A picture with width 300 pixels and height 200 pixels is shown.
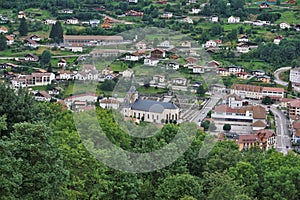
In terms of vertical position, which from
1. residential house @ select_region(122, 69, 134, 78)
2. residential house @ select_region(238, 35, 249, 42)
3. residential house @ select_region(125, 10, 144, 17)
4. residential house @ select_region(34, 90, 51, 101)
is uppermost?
residential house @ select_region(125, 10, 144, 17)

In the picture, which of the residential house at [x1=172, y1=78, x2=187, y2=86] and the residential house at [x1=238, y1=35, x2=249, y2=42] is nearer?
the residential house at [x1=172, y1=78, x2=187, y2=86]

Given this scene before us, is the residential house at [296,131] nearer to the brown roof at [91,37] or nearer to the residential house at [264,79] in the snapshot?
the residential house at [264,79]

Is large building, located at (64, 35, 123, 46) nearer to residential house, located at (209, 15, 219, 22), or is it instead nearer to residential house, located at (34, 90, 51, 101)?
residential house, located at (209, 15, 219, 22)

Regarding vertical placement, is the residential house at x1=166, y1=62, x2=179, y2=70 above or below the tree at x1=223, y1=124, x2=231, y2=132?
above

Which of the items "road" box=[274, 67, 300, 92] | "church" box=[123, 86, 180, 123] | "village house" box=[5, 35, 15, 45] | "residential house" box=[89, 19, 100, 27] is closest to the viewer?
"church" box=[123, 86, 180, 123]

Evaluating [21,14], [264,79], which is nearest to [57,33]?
[21,14]

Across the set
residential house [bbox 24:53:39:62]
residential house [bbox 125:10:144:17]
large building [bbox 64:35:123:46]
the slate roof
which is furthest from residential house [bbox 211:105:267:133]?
residential house [bbox 125:10:144:17]

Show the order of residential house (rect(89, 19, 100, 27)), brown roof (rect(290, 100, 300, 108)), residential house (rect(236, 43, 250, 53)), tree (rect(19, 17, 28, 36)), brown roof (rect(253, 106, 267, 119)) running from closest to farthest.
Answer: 1. brown roof (rect(253, 106, 267, 119))
2. brown roof (rect(290, 100, 300, 108))
3. residential house (rect(236, 43, 250, 53))
4. tree (rect(19, 17, 28, 36))
5. residential house (rect(89, 19, 100, 27))

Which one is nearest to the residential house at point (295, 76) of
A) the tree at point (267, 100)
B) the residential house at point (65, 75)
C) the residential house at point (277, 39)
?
the tree at point (267, 100)

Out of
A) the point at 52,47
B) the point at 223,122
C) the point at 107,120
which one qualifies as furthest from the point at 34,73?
the point at 107,120
